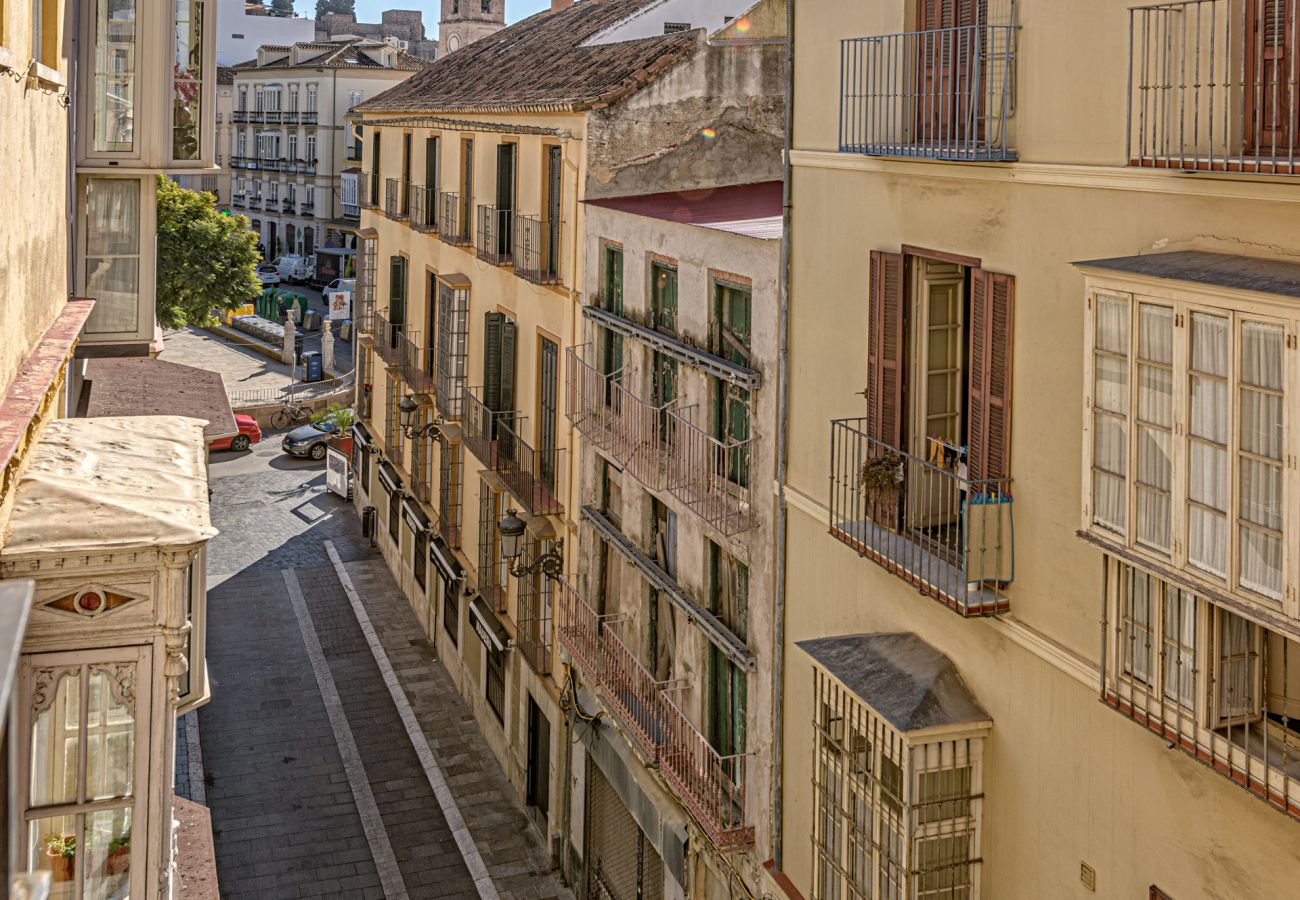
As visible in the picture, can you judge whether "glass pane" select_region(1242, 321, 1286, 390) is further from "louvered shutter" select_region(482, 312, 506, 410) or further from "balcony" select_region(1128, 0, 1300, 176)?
"louvered shutter" select_region(482, 312, 506, 410)

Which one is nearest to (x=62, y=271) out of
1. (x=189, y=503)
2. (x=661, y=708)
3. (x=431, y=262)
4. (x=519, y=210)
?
(x=189, y=503)

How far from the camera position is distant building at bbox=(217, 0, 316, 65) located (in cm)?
9850

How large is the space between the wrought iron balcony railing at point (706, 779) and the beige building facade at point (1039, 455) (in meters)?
0.73

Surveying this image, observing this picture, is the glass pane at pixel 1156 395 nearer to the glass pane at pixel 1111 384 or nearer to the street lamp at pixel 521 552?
the glass pane at pixel 1111 384

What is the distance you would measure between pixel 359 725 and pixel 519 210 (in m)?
10.3

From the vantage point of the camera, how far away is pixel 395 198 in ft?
108

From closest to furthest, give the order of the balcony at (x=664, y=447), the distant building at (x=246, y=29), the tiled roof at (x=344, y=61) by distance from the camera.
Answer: the balcony at (x=664, y=447) → the tiled roof at (x=344, y=61) → the distant building at (x=246, y=29)

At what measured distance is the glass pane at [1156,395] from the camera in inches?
302

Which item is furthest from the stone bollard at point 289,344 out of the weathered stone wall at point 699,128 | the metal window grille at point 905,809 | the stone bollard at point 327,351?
the metal window grille at point 905,809

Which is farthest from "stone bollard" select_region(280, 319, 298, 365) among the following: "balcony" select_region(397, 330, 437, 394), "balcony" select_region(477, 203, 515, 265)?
"balcony" select_region(477, 203, 515, 265)

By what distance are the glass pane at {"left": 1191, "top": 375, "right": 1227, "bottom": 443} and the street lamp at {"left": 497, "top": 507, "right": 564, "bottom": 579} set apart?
1400 cm

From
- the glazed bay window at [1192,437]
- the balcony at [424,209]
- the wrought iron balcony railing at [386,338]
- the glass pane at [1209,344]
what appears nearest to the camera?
the glazed bay window at [1192,437]

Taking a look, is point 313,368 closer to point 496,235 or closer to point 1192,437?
point 496,235

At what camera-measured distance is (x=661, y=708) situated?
16312 millimetres
